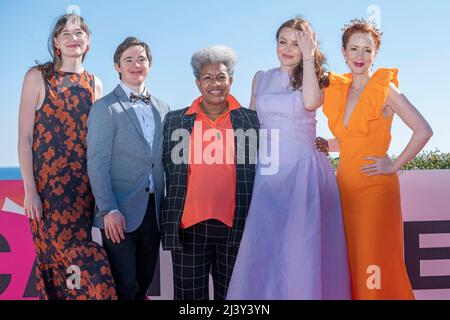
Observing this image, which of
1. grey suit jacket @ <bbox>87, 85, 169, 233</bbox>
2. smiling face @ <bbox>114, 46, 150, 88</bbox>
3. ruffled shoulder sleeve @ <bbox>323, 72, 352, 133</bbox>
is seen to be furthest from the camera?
ruffled shoulder sleeve @ <bbox>323, 72, 352, 133</bbox>

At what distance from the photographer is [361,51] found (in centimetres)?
270

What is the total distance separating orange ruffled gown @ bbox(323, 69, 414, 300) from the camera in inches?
105

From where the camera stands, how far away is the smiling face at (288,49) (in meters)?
2.65

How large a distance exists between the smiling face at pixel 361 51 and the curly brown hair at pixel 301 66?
149 mm

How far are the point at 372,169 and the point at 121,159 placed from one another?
51.8 inches

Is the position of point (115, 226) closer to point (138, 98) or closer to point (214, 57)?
point (138, 98)

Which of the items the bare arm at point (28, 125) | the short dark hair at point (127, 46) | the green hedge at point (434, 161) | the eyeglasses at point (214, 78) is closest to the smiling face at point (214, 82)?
the eyeglasses at point (214, 78)

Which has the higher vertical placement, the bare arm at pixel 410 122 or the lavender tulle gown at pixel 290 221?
the bare arm at pixel 410 122

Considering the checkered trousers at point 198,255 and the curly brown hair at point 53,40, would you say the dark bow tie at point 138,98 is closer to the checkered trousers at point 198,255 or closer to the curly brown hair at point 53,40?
the curly brown hair at point 53,40

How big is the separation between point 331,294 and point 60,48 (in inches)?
76.2

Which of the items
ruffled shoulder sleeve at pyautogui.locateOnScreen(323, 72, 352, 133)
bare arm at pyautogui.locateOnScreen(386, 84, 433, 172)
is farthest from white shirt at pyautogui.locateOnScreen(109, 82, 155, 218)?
bare arm at pyautogui.locateOnScreen(386, 84, 433, 172)

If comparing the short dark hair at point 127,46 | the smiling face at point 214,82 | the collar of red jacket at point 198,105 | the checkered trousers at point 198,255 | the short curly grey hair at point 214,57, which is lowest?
the checkered trousers at point 198,255

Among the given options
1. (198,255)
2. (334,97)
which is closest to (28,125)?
(198,255)

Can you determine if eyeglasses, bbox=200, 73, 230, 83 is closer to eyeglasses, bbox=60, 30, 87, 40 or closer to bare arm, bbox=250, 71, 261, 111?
bare arm, bbox=250, 71, 261, 111
